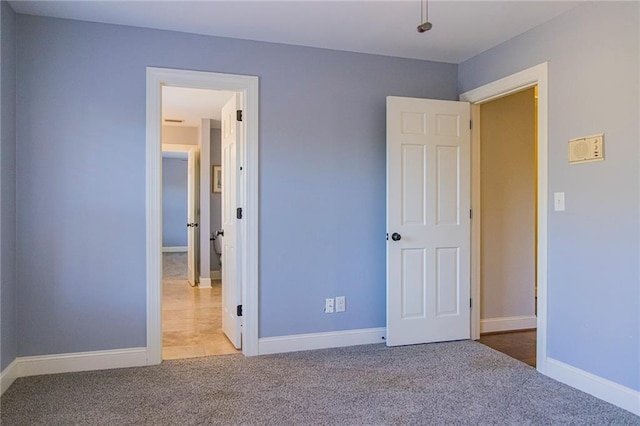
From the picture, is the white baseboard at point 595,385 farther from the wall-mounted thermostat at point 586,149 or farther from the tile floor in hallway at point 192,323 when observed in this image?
the tile floor in hallway at point 192,323

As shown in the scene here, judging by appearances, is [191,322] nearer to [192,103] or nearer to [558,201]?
[192,103]

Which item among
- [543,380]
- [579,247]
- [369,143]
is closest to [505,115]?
[369,143]

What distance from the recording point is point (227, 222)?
12.7 feet

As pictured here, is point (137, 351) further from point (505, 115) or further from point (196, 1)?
point (505, 115)

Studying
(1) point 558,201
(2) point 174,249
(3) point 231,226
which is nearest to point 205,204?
(3) point 231,226

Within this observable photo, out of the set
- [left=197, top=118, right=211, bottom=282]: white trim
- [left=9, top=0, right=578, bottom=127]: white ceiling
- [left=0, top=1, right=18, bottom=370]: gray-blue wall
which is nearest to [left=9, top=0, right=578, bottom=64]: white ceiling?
[left=9, top=0, right=578, bottom=127]: white ceiling

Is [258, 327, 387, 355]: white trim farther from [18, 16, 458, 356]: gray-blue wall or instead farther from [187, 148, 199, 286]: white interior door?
[187, 148, 199, 286]: white interior door

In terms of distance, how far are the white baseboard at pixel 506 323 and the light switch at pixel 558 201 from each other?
147 cm

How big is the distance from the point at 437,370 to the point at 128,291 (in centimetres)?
223

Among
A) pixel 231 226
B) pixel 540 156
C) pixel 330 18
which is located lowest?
pixel 231 226

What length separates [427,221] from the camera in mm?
3574

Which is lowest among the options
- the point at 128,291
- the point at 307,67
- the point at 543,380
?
the point at 543,380

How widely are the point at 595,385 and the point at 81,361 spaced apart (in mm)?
3291

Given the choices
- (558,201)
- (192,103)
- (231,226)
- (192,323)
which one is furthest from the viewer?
(192,103)
